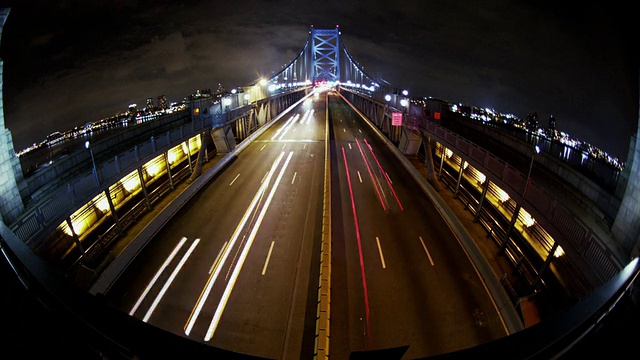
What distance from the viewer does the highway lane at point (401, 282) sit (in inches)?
378

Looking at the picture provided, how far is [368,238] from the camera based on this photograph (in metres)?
15.0

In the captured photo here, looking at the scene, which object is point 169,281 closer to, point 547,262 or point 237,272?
point 237,272

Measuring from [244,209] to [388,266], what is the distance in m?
9.55

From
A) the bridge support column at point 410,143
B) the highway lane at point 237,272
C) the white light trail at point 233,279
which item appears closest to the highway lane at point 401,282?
the highway lane at point 237,272

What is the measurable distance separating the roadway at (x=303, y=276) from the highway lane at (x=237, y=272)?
4 centimetres

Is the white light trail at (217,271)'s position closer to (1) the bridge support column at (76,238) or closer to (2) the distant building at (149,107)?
(1) the bridge support column at (76,238)

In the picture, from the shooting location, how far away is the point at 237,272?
1246 cm

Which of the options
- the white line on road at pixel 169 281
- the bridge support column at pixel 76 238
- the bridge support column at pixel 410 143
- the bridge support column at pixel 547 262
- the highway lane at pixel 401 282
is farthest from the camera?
the bridge support column at pixel 410 143

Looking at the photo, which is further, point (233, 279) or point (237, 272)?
point (237, 272)

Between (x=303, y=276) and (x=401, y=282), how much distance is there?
401 centimetres

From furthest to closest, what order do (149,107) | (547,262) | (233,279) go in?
(149,107)
(233,279)
(547,262)

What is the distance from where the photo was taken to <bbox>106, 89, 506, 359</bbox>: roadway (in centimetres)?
969

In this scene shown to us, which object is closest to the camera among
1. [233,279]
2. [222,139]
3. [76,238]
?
[233,279]

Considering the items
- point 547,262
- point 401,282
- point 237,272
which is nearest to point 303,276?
point 237,272
